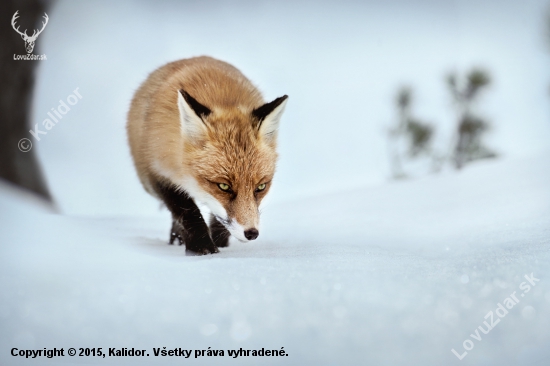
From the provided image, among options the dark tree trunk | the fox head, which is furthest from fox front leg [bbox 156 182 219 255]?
the dark tree trunk

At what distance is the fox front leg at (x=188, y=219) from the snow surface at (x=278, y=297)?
10cm

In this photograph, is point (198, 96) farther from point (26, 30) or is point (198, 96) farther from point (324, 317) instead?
point (324, 317)

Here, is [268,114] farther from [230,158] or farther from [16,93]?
[16,93]

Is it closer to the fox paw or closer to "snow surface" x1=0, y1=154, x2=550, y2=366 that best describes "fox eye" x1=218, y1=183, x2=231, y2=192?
"snow surface" x1=0, y1=154, x2=550, y2=366

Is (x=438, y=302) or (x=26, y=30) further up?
(x=26, y=30)

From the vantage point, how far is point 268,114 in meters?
1.67

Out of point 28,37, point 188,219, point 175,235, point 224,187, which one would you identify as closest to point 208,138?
point 224,187

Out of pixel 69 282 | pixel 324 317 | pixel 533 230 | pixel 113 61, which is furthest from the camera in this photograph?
pixel 113 61

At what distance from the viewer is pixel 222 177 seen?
5.08 ft

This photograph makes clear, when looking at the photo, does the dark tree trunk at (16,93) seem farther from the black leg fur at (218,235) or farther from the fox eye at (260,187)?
the fox eye at (260,187)

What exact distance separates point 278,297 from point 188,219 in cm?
67

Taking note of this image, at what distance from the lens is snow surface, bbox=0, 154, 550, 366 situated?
1.23 metres

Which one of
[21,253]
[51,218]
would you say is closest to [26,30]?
[51,218]

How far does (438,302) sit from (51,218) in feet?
4.89
